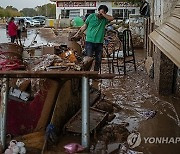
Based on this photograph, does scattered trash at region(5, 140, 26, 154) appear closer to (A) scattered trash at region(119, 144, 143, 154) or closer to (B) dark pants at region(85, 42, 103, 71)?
(A) scattered trash at region(119, 144, 143, 154)

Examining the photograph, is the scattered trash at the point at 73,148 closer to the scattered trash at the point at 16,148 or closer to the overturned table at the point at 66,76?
the overturned table at the point at 66,76

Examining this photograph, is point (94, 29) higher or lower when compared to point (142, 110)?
higher

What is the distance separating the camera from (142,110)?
7.20m

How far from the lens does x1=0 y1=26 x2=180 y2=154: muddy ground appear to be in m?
5.47

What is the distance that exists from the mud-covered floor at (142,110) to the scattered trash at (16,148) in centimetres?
41

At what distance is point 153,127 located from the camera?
6.16m

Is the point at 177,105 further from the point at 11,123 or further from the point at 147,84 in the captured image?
the point at 11,123

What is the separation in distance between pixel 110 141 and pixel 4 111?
1.65 m

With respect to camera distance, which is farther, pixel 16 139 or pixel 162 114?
pixel 162 114

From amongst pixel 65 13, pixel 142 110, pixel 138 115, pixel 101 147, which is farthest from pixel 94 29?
pixel 65 13

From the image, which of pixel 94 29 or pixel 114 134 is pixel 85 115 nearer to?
pixel 114 134

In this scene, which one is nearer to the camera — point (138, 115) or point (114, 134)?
point (114, 134)

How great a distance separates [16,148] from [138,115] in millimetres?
2653

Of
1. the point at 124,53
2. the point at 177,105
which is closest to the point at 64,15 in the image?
the point at 124,53
